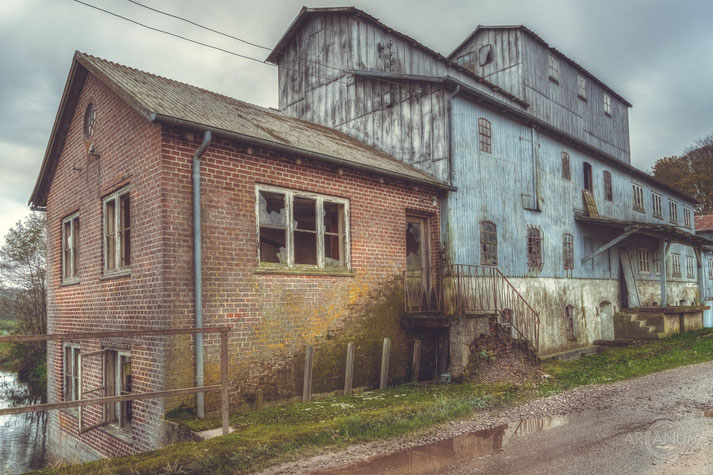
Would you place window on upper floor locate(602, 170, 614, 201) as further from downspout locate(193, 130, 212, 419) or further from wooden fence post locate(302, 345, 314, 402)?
downspout locate(193, 130, 212, 419)

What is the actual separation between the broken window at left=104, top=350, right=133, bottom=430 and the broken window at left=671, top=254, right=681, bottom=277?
2581 centimetres

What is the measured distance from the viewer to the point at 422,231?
12.8 metres

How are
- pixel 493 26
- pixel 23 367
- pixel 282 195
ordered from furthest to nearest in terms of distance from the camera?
pixel 23 367 → pixel 493 26 → pixel 282 195

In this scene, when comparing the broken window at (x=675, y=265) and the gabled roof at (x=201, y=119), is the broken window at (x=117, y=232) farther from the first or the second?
the broken window at (x=675, y=265)

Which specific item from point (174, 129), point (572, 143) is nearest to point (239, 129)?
point (174, 129)

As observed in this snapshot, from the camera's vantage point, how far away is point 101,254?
10.1 meters

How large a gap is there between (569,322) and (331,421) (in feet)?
41.1

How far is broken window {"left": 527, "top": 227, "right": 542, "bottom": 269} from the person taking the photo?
15.6 metres

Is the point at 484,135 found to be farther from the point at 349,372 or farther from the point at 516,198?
the point at 349,372

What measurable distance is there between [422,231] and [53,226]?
29.8 ft

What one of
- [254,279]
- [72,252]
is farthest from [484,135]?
[72,252]

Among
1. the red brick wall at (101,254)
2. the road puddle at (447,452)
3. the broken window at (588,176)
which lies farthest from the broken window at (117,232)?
the broken window at (588,176)

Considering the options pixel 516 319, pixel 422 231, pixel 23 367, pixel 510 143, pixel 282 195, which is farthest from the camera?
pixel 23 367

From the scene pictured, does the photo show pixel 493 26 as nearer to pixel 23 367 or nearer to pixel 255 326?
pixel 255 326
